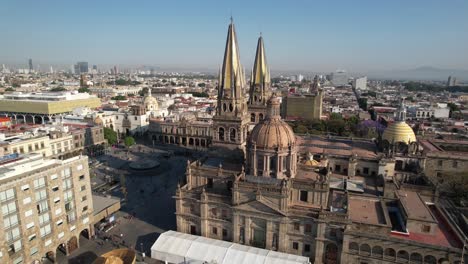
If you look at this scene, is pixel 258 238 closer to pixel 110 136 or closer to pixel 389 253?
pixel 389 253

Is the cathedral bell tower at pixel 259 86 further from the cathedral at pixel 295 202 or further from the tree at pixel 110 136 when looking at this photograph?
the tree at pixel 110 136

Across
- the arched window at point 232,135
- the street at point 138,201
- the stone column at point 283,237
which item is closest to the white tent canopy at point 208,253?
the stone column at point 283,237

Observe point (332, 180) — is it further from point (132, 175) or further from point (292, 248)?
point (132, 175)

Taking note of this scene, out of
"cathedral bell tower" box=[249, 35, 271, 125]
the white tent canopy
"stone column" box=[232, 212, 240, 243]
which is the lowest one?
the white tent canopy

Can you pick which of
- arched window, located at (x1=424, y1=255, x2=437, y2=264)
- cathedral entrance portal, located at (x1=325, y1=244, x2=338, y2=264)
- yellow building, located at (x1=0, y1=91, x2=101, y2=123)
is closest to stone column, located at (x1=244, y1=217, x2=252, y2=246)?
cathedral entrance portal, located at (x1=325, y1=244, x2=338, y2=264)

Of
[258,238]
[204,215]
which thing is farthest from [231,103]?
[258,238]

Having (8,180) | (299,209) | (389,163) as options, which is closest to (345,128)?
(389,163)

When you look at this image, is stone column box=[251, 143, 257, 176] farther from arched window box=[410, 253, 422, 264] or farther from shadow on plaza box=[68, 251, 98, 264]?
shadow on plaza box=[68, 251, 98, 264]
